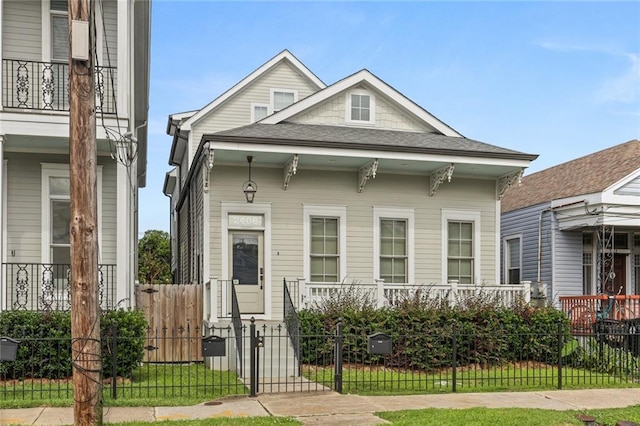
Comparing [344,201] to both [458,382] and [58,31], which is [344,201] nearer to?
[458,382]

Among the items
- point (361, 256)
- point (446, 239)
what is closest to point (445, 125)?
point (446, 239)

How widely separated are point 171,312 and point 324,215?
4.34m

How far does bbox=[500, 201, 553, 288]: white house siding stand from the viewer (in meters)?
20.6

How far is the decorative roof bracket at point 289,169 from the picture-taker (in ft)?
50.0

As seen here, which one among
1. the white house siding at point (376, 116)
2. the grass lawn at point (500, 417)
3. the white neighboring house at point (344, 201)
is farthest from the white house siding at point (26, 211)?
the grass lawn at point (500, 417)

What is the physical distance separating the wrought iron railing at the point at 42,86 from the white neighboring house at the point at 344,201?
243 centimetres

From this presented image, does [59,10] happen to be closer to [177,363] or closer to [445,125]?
[177,363]

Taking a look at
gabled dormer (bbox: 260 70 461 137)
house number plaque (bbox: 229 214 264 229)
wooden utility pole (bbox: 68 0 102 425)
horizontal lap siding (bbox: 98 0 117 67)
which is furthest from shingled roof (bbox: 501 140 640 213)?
wooden utility pole (bbox: 68 0 102 425)

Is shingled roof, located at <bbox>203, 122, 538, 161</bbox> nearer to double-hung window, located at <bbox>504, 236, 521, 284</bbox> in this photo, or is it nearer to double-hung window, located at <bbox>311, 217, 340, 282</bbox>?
double-hung window, located at <bbox>311, 217, 340, 282</bbox>

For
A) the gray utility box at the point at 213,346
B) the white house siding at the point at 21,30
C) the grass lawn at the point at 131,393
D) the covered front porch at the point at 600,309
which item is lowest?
the grass lawn at the point at 131,393

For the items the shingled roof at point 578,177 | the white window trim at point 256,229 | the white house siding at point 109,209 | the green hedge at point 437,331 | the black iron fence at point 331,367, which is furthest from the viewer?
the shingled roof at point 578,177

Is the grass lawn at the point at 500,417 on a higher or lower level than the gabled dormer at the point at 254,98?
lower

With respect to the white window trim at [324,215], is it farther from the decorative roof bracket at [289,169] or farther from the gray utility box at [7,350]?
the gray utility box at [7,350]

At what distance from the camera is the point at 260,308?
52.1 ft
